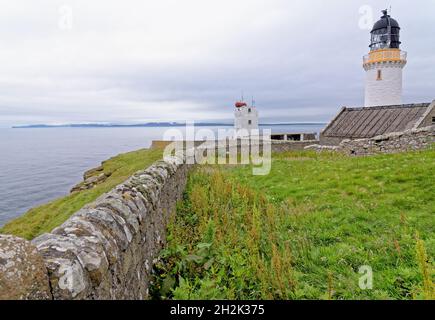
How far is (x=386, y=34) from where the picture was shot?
104ft

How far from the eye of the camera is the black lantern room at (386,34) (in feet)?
103

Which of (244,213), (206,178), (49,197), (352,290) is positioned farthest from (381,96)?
(49,197)

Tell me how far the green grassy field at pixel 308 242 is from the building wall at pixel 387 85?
81.1 feet

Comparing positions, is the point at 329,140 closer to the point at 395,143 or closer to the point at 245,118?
the point at 395,143

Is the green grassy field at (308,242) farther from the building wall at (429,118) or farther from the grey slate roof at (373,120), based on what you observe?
the grey slate roof at (373,120)

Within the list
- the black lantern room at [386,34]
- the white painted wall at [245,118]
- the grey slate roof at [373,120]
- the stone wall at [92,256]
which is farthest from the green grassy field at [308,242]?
the white painted wall at [245,118]

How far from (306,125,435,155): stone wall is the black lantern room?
778 inches

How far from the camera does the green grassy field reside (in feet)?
12.5

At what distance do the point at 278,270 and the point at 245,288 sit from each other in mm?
524

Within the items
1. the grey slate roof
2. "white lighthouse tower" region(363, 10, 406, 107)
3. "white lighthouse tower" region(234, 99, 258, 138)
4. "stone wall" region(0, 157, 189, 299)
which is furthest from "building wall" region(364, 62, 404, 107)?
"stone wall" region(0, 157, 189, 299)

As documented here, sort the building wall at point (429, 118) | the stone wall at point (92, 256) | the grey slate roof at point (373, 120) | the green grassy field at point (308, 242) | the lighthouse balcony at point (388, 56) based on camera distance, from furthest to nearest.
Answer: the lighthouse balcony at point (388, 56) → the grey slate roof at point (373, 120) → the building wall at point (429, 118) → the green grassy field at point (308, 242) → the stone wall at point (92, 256)

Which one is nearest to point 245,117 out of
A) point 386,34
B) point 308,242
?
point 386,34

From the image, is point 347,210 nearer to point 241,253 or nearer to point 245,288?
point 241,253

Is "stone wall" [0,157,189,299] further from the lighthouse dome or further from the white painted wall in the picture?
the lighthouse dome
